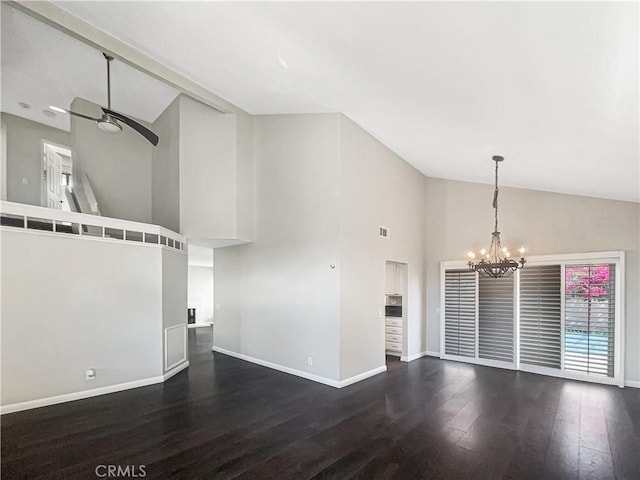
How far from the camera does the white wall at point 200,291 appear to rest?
12719 mm

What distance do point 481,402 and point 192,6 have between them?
606 cm

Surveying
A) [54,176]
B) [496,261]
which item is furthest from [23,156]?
[496,261]

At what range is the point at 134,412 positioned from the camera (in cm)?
418

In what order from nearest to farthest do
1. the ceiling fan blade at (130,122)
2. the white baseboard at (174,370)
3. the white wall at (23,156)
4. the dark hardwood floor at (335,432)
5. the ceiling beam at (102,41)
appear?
1. the dark hardwood floor at (335,432)
2. the ceiling beam at (102,41)
3. the ceiling fan blade at (130,122)
4. the white baseboard at (174,370)
5. the white wall at (23,156)

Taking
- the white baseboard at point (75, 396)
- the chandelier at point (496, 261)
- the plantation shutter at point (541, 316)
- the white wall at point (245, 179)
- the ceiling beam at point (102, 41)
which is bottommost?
the white baseboard at point (75, 396)

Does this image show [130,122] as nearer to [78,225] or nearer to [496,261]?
[78,225]

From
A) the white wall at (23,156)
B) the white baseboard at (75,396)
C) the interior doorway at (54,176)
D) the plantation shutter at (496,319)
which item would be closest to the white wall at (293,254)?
the white baseboard at (75,396)

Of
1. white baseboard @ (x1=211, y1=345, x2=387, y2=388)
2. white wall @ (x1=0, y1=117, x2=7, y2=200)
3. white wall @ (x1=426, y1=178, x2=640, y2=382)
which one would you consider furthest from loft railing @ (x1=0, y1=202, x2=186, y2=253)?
white wall @ (x1=426, y1=178, x2=640, y2=382)

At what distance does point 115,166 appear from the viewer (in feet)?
23.9

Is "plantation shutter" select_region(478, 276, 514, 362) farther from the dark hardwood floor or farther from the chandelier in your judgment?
the dark hardwood floor

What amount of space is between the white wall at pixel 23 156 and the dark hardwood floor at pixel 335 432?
567cm

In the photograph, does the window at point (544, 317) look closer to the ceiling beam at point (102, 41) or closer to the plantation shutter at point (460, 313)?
the plantation shutter at point (460, 313)

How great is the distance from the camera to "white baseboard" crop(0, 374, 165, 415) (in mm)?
4091

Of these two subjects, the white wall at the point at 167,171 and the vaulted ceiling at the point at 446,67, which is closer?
the vaulted ceiling at the point at 446,67
